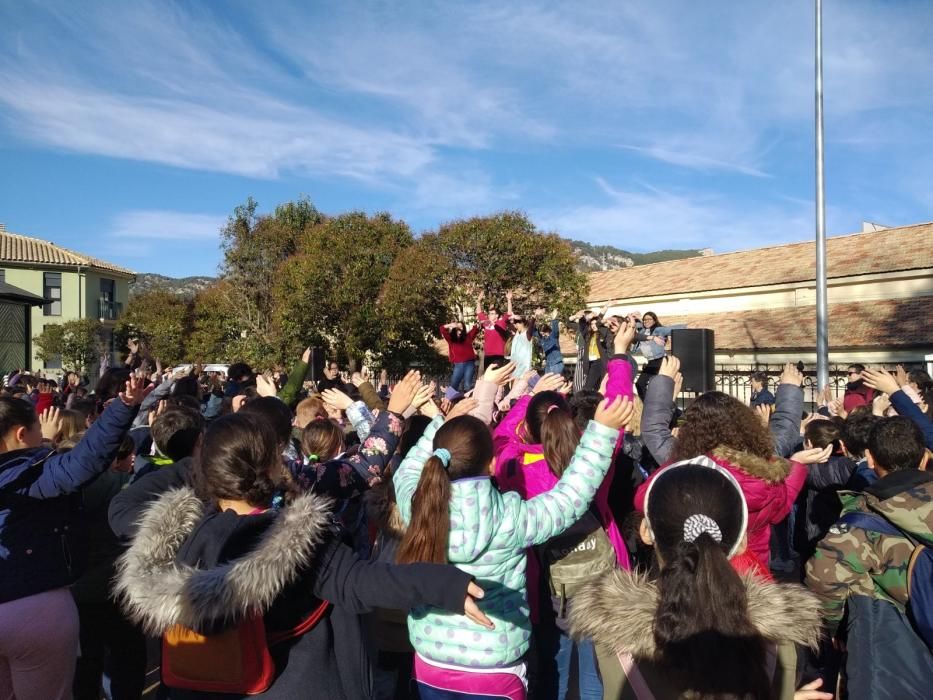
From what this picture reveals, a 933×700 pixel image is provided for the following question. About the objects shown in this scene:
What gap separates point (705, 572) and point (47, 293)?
4822cm

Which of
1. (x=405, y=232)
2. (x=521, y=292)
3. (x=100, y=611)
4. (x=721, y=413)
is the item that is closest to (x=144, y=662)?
(x=100, y=611)

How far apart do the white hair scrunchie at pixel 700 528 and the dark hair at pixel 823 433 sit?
350 centimetres

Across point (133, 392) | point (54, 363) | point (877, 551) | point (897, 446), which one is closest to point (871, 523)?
point (877, 551)

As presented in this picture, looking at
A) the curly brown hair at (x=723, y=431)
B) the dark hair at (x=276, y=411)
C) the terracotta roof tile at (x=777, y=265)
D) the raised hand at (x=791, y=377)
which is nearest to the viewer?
the curly brown hair at (x=723, y=431)

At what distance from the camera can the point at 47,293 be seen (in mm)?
42781

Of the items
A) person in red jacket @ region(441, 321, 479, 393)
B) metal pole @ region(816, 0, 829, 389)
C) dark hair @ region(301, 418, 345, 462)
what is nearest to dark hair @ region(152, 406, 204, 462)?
dark hair @ region(301, 418, 345, 462)

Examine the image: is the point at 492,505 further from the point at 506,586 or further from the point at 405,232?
the point at 405,232

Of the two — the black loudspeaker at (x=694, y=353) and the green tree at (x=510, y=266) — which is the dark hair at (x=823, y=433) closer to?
the black loudspeaker at (x=694, y=353)

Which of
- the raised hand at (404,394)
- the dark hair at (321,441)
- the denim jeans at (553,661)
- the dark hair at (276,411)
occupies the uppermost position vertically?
the raised hand at (404,394)

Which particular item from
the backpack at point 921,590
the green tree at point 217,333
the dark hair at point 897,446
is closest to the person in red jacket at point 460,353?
the dark hair at point 897,446

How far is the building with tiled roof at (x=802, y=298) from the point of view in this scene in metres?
19.9

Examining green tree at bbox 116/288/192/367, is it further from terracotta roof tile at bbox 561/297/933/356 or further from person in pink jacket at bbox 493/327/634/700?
person in pink jacket at bbox 493/327/634/700

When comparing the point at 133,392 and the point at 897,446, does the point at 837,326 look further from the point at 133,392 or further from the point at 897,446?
the point at 133,392

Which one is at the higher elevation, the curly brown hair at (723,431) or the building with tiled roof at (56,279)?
the building with tiled roof at (56,279)
